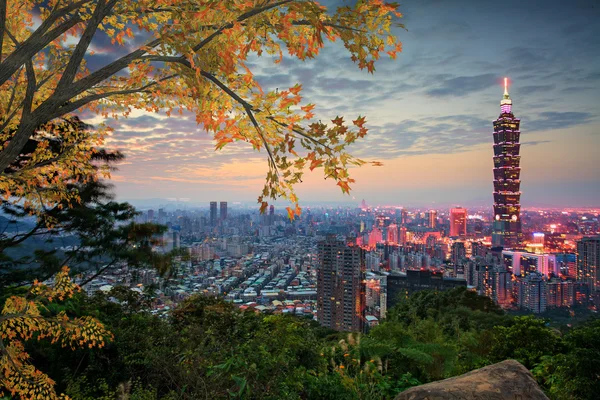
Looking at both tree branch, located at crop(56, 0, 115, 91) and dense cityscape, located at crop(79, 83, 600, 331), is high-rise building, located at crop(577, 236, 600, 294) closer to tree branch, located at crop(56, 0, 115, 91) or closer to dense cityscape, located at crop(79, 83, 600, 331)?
dense cityscape, located at crop(79, 83, 600, 331)

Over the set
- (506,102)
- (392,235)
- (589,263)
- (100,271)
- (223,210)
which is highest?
(506,102)

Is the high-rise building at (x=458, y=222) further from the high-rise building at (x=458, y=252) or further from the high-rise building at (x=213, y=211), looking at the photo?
the high-rise building at (x=213, y=211)

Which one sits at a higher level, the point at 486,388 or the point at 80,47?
the point at 80,47

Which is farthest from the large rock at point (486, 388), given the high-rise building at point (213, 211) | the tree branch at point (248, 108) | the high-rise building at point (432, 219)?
the high-rise building at point (432, 219)

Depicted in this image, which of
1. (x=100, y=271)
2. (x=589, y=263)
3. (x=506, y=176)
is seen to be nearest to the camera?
(x=100, y=271)

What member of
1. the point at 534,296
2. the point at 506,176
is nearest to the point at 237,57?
the point at 534,296

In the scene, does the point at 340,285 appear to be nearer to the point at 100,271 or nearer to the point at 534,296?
the point at 100,271
